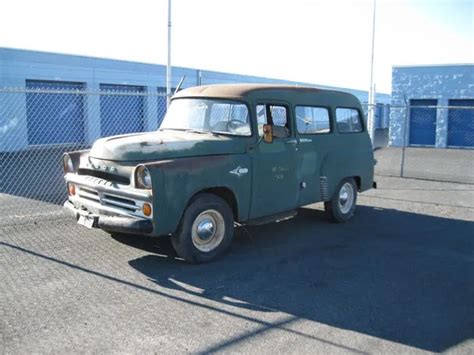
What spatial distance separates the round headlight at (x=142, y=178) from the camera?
5270 mm

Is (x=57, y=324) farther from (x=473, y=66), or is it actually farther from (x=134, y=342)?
(x=473, y=66)

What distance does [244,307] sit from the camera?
4.56 metres

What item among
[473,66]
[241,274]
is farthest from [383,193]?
[473,66]

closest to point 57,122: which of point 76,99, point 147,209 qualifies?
point 76,99

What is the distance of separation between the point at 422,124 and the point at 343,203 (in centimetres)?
1712

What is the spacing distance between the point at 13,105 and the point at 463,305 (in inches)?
717

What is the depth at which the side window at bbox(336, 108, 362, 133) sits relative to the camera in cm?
816

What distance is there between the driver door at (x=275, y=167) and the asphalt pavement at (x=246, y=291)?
552 mm

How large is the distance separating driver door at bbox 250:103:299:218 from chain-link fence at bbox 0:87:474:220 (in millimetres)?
7803

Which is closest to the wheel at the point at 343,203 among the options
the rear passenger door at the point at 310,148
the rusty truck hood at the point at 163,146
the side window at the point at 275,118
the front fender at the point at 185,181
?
the rear passenger door at the point at 310,148

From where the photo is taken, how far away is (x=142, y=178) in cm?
533

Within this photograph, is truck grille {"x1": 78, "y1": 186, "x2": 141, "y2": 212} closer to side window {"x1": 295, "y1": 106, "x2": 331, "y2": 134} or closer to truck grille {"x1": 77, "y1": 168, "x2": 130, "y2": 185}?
truck grille {"x1": 77, "y1": 168, "x2": 130, "y2": 185}

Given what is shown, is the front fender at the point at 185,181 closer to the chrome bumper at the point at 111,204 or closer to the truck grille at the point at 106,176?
the chrome bumper at the point at 111,204

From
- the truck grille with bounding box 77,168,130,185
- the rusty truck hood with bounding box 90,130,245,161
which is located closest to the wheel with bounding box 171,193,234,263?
the rusty truck hood with bounding box 90,130,245,161
